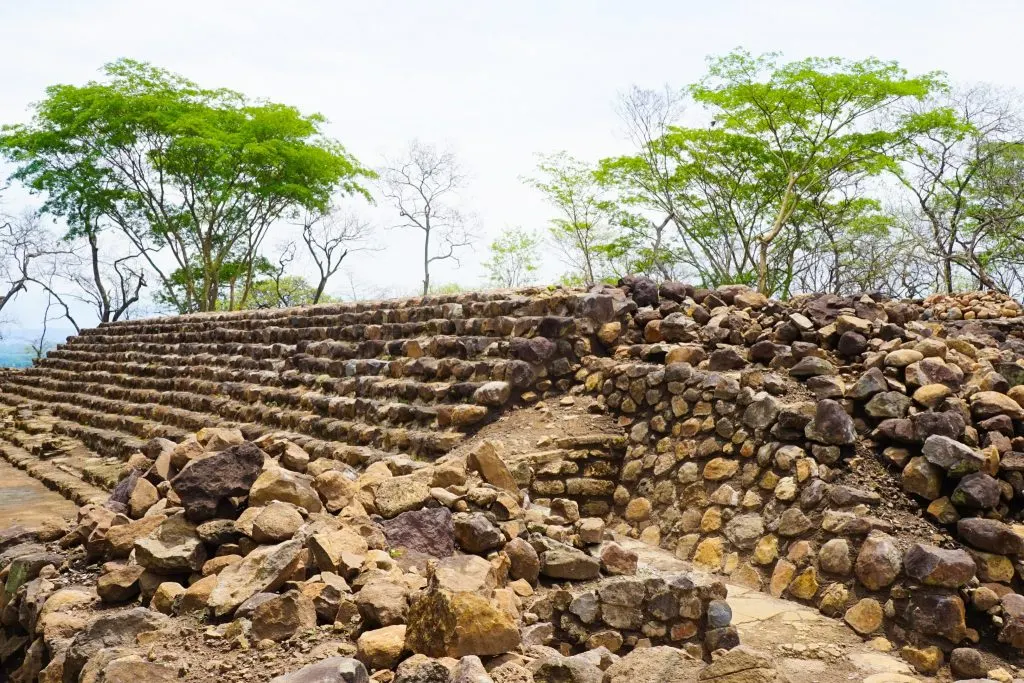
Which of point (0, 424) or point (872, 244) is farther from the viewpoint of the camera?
point (872, 244)

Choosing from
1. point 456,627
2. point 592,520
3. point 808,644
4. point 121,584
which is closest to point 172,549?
point 121,584

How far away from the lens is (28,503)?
6574mm

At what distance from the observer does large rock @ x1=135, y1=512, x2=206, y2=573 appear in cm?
287

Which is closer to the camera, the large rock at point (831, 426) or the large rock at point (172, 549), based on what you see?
the large rock at point (172, 549)

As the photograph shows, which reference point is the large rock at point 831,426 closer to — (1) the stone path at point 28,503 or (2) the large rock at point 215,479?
(2) the large rock at point 215,479

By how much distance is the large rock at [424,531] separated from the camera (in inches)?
120

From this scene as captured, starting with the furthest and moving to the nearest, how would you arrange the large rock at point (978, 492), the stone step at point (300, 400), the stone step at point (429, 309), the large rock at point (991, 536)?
the stone step at point (429, 309) → the stone step at point (300, 400) → the large rock at point (978, 492) → the large rock at point (991, 536)

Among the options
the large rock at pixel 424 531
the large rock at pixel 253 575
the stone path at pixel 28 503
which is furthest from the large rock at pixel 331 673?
the stone path at pixel 28 503

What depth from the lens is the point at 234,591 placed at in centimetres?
258

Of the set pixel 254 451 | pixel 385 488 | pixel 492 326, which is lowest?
pixel 385 488

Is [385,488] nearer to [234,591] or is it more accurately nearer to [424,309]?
[234,591]

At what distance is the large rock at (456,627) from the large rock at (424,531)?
65 cm

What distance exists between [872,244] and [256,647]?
18937mm

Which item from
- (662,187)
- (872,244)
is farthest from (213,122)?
(872,244)
